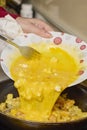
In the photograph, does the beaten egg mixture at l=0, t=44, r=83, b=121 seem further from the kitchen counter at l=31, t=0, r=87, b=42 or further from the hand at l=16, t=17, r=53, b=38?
the kitchen counter at l=31, t=0, r=87, b=42

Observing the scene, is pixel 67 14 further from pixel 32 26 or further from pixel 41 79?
pixel 41 79

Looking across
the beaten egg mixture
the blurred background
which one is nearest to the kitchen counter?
the blurred background

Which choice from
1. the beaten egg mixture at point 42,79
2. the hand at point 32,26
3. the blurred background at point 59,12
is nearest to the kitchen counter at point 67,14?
the blurred background at point 59,12

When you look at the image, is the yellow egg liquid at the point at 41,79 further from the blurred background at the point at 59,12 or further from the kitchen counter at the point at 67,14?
the kitchen counter at the point at 67,14

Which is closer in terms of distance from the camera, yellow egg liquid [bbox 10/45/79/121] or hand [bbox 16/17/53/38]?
yellow egg liquid [bbox 10/45/79/121]

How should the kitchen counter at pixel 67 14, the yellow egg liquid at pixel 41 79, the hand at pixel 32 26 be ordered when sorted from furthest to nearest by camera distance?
the kitchen counter at pixel 67 14 < the hand at pixel 32 26 < the yellow egg liquid at pixel 41 79

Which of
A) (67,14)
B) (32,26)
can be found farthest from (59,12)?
(32,26)

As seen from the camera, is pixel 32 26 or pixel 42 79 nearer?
pixel 42 79

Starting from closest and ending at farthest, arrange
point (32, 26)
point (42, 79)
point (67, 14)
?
point (42, 79)
point (32, 26)
point (67, 14)
